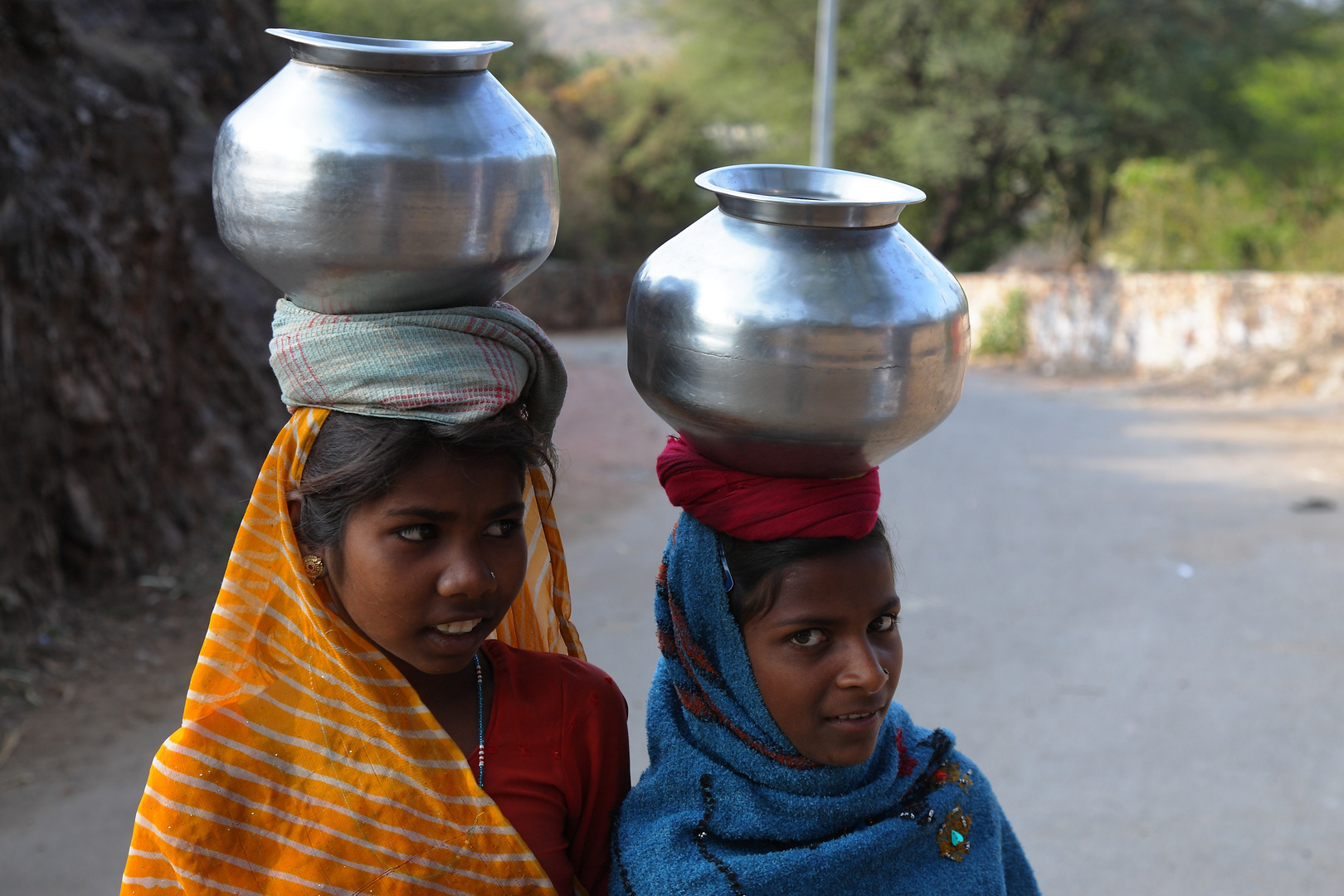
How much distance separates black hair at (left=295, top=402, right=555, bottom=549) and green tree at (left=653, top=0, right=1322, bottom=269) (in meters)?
18.6

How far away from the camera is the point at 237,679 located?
1.48 metres

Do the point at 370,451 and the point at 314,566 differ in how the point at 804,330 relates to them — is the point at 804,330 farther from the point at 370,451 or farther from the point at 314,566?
the point at 314,566

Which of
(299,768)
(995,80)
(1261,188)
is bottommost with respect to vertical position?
(1261,188)

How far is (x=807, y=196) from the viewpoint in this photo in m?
1.45

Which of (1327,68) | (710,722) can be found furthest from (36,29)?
(1327,68)

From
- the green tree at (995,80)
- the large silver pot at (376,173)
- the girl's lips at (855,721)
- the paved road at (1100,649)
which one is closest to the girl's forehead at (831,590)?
the girl's lips at (855,721)

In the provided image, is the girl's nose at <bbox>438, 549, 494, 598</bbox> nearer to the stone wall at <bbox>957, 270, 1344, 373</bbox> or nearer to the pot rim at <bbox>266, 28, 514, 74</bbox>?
the pot rim at <bbox>266, 28, 514, 74</bbox>

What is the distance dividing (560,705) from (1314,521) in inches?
265

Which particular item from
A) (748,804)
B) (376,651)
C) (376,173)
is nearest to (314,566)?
(376,651)

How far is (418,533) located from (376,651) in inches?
7.3

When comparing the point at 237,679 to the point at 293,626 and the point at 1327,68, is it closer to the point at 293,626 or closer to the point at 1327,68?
the point at 293,626

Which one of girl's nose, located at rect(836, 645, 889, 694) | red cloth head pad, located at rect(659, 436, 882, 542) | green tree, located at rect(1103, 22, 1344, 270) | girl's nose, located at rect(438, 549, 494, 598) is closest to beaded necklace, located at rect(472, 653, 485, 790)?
girl's nose, located at rect(438, 549, 494, 598)

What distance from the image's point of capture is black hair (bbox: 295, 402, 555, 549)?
1407mm

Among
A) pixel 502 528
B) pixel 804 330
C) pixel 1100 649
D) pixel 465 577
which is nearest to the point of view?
pixel 804 330
